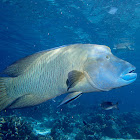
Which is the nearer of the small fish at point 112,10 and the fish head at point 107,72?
the fish head at point 107,72

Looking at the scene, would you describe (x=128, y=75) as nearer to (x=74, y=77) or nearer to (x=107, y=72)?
(x=107, y=72)

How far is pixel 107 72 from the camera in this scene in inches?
60.6

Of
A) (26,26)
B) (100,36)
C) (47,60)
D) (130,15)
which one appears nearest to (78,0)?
(130,15)

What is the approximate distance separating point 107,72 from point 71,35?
19675mm

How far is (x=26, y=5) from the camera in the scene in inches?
580

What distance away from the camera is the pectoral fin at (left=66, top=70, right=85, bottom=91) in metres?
1.44

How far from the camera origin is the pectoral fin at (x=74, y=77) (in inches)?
56.6

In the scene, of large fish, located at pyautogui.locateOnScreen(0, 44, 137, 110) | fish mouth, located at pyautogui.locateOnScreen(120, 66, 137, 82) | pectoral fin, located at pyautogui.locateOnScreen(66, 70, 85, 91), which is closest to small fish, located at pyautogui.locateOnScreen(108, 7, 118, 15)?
large fish, located at pyautogui.locateOnScreen(0, 44, 137, 110)

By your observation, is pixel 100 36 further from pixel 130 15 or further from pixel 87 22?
pixel 130 15

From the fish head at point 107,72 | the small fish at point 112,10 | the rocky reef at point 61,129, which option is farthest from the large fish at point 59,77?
the small fish at point 112,10

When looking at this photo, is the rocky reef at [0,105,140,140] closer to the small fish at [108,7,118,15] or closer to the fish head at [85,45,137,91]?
the fish head at [85,45,137,91]

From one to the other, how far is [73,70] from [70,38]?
67.9 feet

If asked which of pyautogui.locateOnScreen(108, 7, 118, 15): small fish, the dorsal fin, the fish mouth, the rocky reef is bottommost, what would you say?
the rocky reef

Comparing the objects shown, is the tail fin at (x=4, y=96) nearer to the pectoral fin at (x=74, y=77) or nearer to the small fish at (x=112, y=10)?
the pectoral fin at (x=74, y=77)
